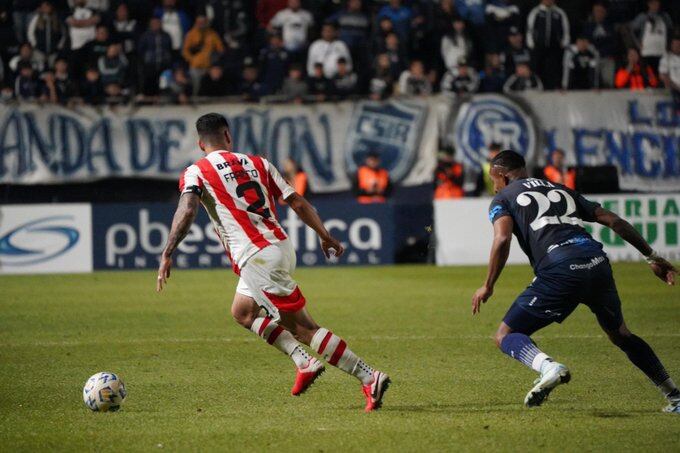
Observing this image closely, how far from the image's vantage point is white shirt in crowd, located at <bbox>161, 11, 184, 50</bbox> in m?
22.3

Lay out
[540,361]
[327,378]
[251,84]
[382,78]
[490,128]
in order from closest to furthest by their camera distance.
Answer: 1. [540,361]
2. [327,378]
3. [490,128]
4. [382,78]
5. [251,84]

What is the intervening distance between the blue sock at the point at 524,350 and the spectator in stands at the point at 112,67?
15423 mm

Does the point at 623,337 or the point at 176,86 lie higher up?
the point at 176,86

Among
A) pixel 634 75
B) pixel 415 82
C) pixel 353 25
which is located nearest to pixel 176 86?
pixel 353 25

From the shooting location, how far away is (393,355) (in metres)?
10.1

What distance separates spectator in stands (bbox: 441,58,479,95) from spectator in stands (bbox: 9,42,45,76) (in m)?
8.05

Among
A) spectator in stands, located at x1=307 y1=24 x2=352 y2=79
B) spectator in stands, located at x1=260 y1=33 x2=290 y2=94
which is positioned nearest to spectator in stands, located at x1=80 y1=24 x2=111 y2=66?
spectator in stands, located at x1=260 y1=33 x2=290 y2=94

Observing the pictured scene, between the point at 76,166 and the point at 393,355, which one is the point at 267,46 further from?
the point at 393,355

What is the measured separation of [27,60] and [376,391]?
16.2 metres

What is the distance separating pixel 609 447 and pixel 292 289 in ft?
7.93

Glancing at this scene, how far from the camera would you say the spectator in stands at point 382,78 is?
2097cm

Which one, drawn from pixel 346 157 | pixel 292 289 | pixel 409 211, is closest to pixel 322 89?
pixel 346 157

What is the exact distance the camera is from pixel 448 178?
65.9ft

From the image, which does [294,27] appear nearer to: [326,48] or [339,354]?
[326,48]
